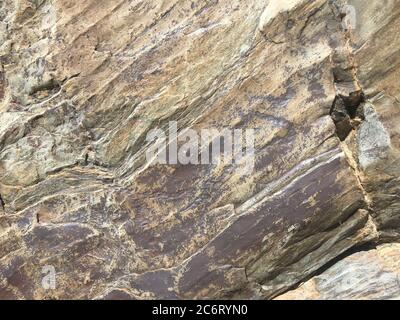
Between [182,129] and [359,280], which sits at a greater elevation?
[182,129]

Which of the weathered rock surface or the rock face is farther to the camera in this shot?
the weathered rock surface

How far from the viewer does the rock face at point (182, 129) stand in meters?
4.78

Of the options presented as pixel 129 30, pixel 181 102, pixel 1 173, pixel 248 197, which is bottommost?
pixel 248 197

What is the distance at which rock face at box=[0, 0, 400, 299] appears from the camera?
15.7 feet

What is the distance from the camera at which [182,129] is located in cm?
485

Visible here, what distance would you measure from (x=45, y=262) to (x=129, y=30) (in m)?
2.31

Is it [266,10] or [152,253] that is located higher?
[266,10]

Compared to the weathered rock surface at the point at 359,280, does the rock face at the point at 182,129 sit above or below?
above

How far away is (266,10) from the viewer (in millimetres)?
4746

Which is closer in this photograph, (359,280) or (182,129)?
(182,129)

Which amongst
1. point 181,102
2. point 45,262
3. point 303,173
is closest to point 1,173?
point 45,262

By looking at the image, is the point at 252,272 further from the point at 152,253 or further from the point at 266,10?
the point at 266,10

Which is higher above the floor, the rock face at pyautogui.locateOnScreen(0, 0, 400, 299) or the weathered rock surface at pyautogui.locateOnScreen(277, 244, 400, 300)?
the rock face at pyautogui.locateOnScreen(0, 0, 400, 299)

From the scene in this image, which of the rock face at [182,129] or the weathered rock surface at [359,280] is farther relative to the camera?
the weathered rock surface at [359,280]
